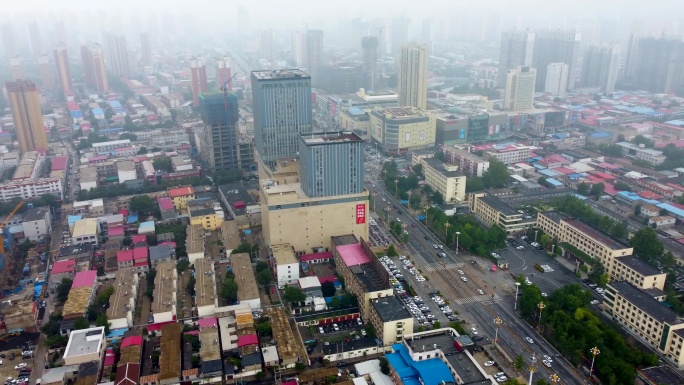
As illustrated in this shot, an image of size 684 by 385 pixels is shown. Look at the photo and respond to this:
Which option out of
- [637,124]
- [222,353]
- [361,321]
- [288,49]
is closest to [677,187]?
[637,124]

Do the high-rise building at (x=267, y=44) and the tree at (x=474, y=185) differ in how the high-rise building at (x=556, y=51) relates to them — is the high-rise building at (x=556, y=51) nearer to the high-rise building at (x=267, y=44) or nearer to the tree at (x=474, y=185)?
the tree at (x=474, y=185)

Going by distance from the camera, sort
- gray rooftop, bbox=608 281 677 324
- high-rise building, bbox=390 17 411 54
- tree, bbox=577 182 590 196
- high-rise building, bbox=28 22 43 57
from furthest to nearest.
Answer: high-rise building, bbox=390 17 411 54 < high-rise building, bbox=28 22 43 57 < tree, bbox=577 182 590 196 < gray rooftop, bbox=608 281 677 324

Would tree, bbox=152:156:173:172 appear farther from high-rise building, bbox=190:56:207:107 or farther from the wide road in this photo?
high-rise building, bbox=190:56:207:107

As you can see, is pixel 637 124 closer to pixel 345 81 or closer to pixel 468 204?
pixel 468 204

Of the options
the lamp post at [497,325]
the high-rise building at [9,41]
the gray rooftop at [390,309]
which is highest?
the high-rise building at [9,41]

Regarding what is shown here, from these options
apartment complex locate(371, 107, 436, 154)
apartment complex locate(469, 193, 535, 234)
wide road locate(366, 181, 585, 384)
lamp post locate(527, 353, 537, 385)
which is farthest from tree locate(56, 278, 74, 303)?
apartment complex locate(371, 107, 436, 154)

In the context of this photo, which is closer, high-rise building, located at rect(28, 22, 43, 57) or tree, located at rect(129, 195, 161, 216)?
tree, located at rect(129, 195, 161, 216)

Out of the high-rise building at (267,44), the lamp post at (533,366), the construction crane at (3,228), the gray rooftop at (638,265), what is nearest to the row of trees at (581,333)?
the lamp post at (533,366)
